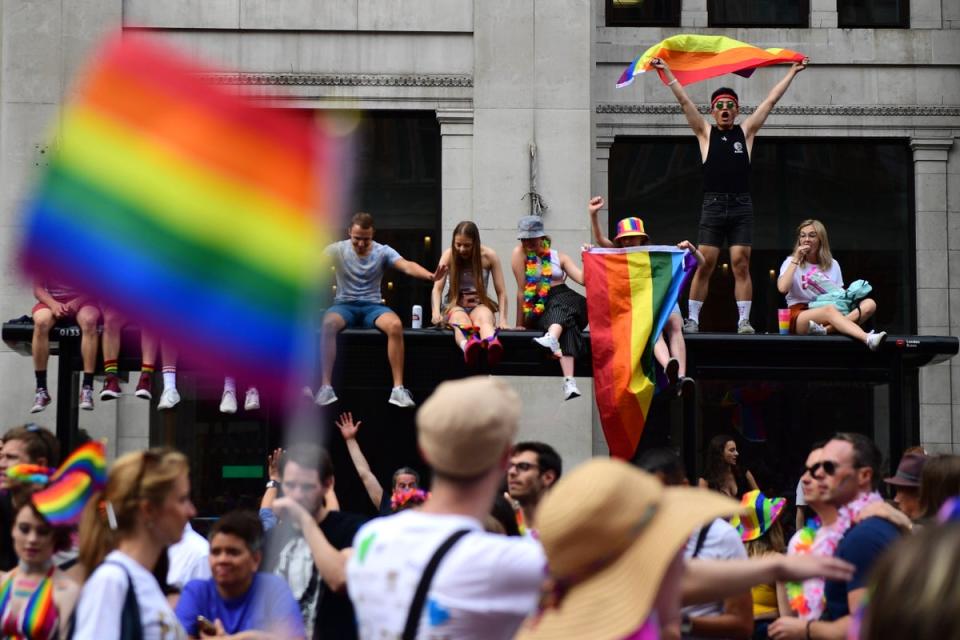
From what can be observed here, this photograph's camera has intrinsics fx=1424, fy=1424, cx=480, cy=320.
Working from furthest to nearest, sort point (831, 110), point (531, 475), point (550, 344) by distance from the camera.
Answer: point (831, 110), point (550, 344), point (531, 475)

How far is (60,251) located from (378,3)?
13.9 meters

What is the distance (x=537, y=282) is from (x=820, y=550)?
6493 mm

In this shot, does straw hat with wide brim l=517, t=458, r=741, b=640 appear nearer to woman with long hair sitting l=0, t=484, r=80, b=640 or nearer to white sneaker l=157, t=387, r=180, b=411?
woman with long hair sitting l=0, t=484, r=80, b=640

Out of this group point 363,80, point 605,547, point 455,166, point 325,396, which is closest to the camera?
point 605,547

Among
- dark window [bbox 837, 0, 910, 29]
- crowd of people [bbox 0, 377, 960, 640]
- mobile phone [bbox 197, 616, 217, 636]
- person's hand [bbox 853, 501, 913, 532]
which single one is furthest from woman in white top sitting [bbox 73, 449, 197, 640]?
dark window [bbox 837, 0, 910, 29]

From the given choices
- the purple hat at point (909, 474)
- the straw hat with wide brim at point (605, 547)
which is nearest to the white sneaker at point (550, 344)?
the purple hat at point (909, 474)

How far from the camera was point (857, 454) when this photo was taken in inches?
236

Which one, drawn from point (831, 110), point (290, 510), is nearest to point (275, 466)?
point (290, 510)

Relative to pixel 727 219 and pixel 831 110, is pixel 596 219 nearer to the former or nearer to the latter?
pixel 727 219

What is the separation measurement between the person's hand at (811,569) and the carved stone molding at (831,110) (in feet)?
50.0

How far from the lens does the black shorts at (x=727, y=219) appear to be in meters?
13.0

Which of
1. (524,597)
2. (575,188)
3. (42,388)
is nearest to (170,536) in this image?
(524,597)

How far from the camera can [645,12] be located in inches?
744

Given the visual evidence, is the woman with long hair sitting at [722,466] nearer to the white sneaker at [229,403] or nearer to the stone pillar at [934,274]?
the white sneaker at [229,403]
